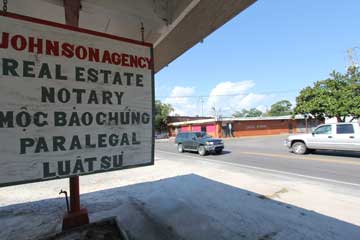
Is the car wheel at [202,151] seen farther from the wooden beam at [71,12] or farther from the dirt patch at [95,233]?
the wooden beam at [71,12]

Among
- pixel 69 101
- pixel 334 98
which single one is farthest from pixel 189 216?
pixel 334 98

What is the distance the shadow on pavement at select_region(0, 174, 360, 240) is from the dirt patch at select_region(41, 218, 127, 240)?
0.27 m

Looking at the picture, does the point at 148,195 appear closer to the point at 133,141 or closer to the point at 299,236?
the point at 133,141

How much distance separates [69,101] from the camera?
7.18ft

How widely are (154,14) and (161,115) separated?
39.0 m

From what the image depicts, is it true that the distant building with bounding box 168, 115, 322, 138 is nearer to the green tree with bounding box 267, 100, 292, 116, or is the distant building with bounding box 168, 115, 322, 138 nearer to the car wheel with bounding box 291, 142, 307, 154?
the car wheel with bounding box 291, 142, 307, 154

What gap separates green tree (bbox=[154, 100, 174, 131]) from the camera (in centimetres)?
4241

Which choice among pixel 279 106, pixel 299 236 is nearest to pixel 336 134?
pixel 299 236

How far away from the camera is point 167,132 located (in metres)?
44.9

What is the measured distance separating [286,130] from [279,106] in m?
62.9

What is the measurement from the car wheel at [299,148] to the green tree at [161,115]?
1262 inches

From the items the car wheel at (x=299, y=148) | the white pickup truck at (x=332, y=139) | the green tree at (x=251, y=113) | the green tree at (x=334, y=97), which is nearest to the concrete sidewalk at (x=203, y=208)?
the white pickup truck at (x=332, y=139)

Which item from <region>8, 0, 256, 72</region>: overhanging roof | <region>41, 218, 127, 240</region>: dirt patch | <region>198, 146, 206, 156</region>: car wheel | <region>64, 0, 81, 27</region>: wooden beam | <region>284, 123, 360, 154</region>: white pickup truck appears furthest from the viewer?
<region>198, 146, 206, 156</region>: car wheel

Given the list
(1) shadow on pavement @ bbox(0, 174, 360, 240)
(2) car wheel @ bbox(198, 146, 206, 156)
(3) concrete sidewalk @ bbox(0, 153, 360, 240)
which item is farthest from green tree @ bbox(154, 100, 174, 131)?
(1) shadow on pavement @ bbox(0, 174, 360, 240)
